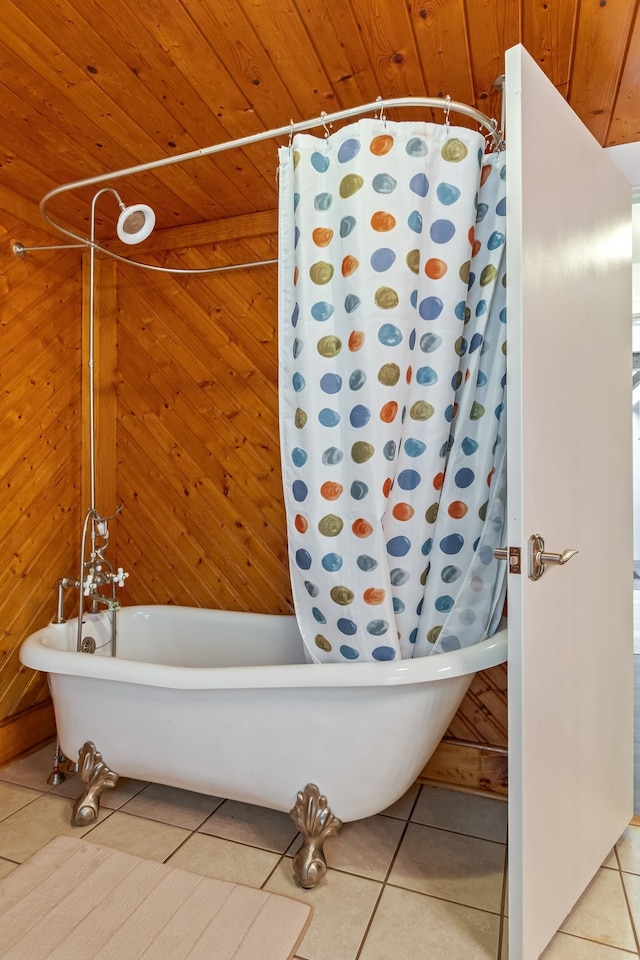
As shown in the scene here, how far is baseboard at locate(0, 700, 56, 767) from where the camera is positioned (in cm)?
257

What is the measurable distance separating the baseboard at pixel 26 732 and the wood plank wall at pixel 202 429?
0.64 meters

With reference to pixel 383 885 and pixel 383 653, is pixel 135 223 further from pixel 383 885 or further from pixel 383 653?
pixel 383 885

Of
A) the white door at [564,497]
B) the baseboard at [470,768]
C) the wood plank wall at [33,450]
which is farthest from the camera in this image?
the wood plank wall at [33,450]

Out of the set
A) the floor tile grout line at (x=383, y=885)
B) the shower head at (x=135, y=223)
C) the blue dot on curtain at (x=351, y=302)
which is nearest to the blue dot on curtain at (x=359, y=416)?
the blue dot on curtain at (x=351, y=302)

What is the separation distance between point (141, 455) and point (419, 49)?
2.08 meters

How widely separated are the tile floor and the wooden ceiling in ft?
7.84

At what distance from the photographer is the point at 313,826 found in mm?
1842

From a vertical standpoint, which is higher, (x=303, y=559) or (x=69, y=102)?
(x=69, y=102)

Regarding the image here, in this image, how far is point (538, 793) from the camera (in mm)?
1467

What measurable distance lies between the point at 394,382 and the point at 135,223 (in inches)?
39.0

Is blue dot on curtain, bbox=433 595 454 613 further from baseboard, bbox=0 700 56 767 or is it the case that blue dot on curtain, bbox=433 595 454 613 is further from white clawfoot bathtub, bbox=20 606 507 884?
baseboard, bbox=0 700 56 767

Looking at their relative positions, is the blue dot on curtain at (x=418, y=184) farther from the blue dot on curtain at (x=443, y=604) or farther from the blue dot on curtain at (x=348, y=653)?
the blue dot on curtain at (x=348, y=653)

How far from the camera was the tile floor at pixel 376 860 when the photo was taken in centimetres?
160

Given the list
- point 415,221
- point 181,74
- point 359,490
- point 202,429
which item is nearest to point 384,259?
point 415,221
